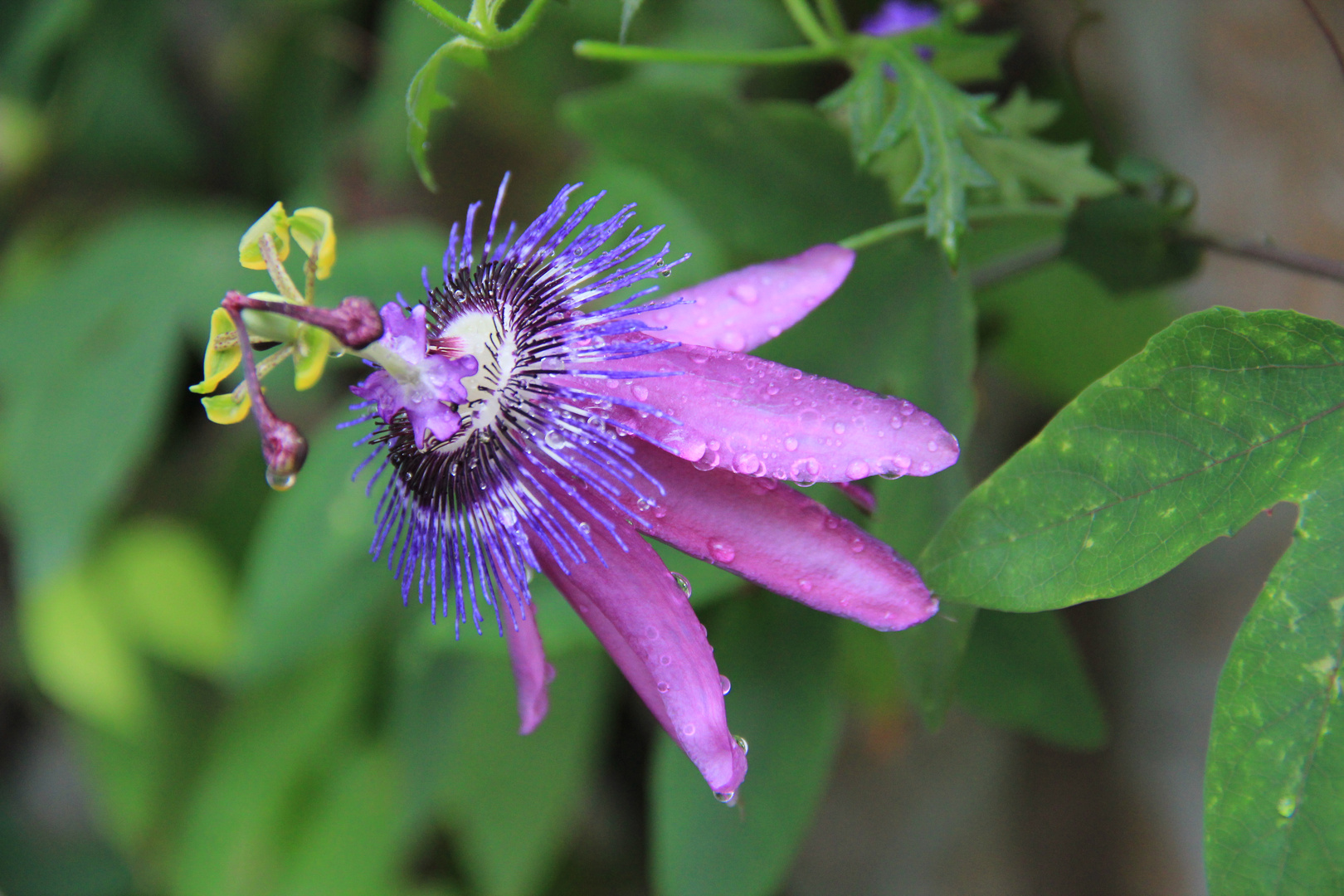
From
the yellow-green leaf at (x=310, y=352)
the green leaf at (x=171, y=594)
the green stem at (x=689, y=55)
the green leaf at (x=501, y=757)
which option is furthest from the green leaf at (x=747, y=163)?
the green leaf at (x=171, y=594)

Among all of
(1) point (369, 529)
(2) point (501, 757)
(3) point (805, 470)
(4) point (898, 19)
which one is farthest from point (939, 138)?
(2) point (501, 757)

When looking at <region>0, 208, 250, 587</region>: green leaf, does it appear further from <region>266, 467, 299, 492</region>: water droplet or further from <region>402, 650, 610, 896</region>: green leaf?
<region>266, 467, 299, 492</region>: water droplet

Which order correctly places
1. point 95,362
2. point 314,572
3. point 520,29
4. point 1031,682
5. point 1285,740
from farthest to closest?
point 95,362
point 314,572
point 1031,682
point 520,29
point 1285,740

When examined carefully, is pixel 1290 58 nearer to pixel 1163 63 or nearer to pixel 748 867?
pixel 1163 63

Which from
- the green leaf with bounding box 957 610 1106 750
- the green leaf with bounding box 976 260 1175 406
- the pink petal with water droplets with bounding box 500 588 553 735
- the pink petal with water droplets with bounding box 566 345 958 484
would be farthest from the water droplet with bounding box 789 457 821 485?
the green leaf with bounding box 976 260 1175 406

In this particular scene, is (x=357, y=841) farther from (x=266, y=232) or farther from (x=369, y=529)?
(x=266, y=232)

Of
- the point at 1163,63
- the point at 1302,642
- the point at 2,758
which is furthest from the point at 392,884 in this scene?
the point at 1163,63

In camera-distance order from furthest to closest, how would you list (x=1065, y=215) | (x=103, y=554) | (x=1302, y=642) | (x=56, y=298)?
(x=103, y=554), (x=56, y=298), (x=1065, y=215), (x=1302, y=642)
